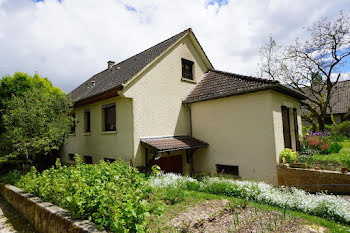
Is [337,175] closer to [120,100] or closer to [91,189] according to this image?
[91,189]

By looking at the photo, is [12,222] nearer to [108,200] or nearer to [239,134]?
[108,200]

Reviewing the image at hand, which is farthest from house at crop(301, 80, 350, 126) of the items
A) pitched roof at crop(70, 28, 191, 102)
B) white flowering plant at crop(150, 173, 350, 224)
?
white flowering plant at crop(150, 173, 350, 224)

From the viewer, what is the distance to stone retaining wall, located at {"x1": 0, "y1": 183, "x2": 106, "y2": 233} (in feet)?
11.7

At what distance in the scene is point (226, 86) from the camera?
10.0 meters

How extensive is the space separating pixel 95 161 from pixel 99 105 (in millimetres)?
3164

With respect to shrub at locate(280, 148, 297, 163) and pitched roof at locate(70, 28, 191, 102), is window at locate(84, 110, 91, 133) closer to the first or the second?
pitched roof at locate(70, 28, 191, 102)

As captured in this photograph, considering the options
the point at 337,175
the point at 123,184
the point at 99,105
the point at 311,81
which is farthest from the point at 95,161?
the point at 311,81

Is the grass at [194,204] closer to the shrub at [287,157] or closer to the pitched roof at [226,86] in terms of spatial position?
the shrub at [287,157]

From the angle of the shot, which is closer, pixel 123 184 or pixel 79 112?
pixel 123 184

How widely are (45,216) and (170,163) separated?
6387mm

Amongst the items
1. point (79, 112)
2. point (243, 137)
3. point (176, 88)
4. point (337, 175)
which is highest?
point (176, 88)

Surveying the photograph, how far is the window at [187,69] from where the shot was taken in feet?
39.2

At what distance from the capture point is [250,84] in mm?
8953

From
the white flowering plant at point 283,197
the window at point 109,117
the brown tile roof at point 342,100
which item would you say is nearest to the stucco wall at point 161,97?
the window at point 109,117
